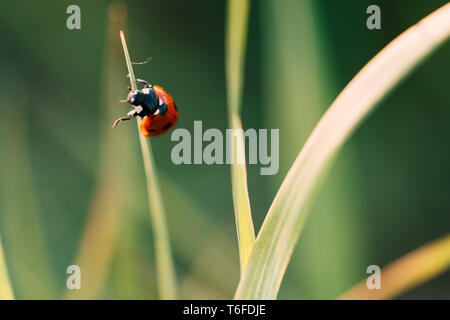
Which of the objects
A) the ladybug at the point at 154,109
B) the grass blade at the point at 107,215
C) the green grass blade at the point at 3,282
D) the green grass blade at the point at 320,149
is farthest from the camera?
the ladybug at the point at 154,109

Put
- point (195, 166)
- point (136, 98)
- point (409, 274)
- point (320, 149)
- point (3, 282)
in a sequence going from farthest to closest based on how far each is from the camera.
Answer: point (195, 166) → point (136, 98) → point (409, 274) → point (3, 282) → point (320, 149)

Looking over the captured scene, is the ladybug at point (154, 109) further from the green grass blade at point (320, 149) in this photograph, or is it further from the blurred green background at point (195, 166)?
the green grass blade at point (320, 149)

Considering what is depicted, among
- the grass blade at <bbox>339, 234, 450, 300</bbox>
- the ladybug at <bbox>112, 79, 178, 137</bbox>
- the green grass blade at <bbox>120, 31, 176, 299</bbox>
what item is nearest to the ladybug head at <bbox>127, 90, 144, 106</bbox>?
the ladybug at <bbox>112, 79, 178, 137</bbox>

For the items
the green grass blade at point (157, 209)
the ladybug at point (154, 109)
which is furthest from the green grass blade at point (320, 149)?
the ladybug at point (154, 109)

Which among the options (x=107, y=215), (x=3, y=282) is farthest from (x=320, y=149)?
(x=107, y=215)

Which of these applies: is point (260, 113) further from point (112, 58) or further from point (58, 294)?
point (58, 294)

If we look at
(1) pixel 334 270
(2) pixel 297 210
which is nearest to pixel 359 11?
(1) pixel 334 270

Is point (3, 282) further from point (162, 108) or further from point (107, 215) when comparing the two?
point (162, 108)
